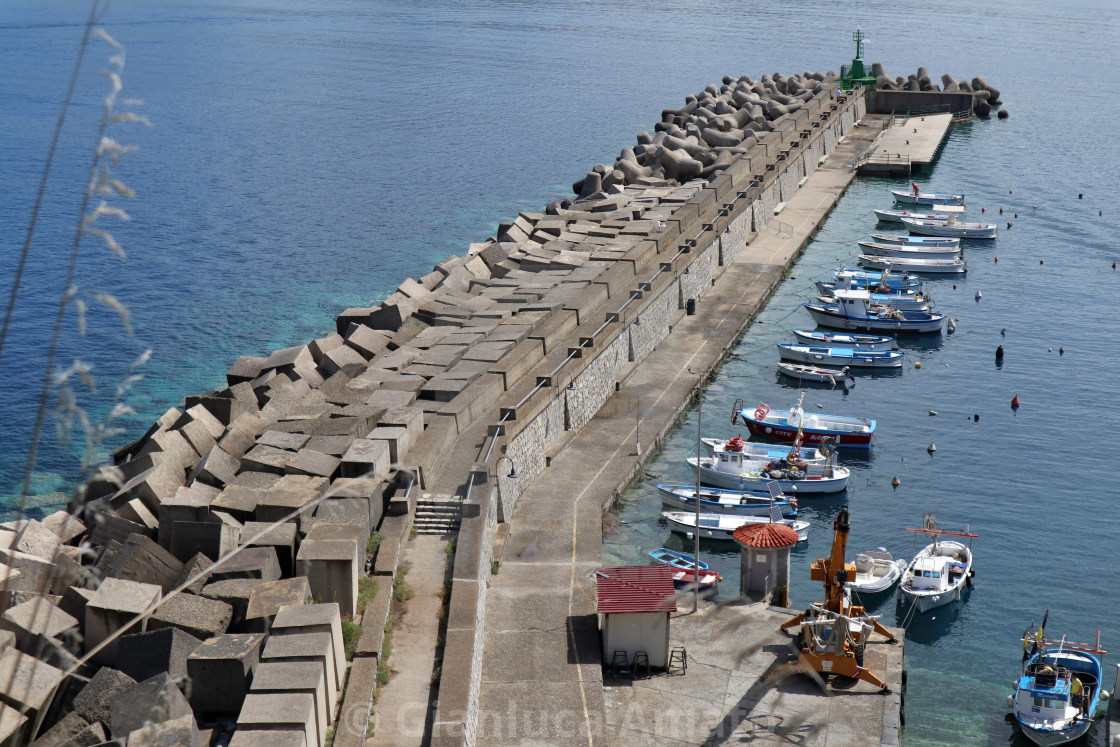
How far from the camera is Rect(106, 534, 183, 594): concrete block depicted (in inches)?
754

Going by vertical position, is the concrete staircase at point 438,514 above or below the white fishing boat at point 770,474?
above

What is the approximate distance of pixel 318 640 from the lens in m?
16.6

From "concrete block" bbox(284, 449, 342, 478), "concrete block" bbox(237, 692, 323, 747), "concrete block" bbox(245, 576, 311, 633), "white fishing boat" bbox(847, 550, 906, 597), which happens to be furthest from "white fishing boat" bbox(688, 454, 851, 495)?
"concrete block" bbox(237, 692, 323, 747)

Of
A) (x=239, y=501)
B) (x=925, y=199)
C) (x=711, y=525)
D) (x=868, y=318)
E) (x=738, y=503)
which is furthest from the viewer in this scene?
(x=925, y=199)

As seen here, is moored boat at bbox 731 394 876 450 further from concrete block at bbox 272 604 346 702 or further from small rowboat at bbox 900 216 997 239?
small rowboat at bbox 900 216 997 239

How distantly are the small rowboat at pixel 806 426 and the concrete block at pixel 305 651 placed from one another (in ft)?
72.9

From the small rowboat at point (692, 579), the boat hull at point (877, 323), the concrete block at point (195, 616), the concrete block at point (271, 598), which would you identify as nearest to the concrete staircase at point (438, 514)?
the concrete block at point (271, 598)

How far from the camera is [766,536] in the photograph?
25.2 m

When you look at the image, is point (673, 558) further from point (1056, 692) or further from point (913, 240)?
point (913, 240)

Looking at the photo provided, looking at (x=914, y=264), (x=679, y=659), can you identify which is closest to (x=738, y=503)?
(x=679, y=659)

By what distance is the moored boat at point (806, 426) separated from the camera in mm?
36031

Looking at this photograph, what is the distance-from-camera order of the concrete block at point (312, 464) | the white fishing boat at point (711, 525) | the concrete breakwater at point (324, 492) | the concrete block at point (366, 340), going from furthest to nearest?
the concrete block at point (366, 340), the white fishing boat at point (711, 525), the concrete block at point (312, 464), the concrete breakwater at point (324, 492)

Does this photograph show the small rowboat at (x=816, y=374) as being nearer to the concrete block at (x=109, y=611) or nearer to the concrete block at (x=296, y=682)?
the concrete block at (x=296, y=682)

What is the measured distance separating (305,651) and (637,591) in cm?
725
